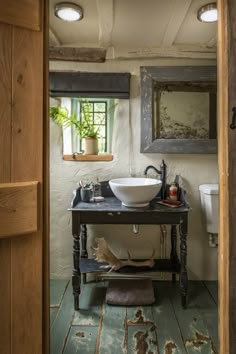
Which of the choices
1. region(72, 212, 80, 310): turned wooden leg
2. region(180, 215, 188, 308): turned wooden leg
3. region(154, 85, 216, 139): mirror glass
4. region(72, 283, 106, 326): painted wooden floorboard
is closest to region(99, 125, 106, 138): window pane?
region(154, 85, 216, 139): mirror glass

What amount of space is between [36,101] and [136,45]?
170cm

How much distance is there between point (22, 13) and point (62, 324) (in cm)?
193

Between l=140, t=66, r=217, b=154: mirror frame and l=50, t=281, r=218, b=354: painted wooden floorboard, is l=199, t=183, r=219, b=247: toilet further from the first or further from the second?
l=50, t=281, r=218, b=354: painted wooden floorboard

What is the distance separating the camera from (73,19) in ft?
7.16

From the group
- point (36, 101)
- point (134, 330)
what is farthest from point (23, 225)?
point (134, 330)

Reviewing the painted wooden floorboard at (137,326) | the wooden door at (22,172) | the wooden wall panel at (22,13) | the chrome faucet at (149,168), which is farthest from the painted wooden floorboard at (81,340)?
the wooden wall panel at (22,13)

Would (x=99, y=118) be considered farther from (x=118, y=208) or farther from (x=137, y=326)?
(x=137, y=326)

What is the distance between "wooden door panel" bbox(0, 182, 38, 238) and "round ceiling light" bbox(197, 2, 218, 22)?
1605mm

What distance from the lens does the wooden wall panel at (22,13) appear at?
126cm

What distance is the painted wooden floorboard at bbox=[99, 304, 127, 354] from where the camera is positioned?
1.90m

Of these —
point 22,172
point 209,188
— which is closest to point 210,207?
point 209,188

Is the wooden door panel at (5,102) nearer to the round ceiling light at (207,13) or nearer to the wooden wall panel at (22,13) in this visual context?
the wooden wall panel at (22,13)

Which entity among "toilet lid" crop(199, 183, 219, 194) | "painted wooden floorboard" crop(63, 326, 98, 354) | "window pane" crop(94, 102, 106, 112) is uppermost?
"window pane" crop(94, 102, 106, 112)

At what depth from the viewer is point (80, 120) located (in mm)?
2879
